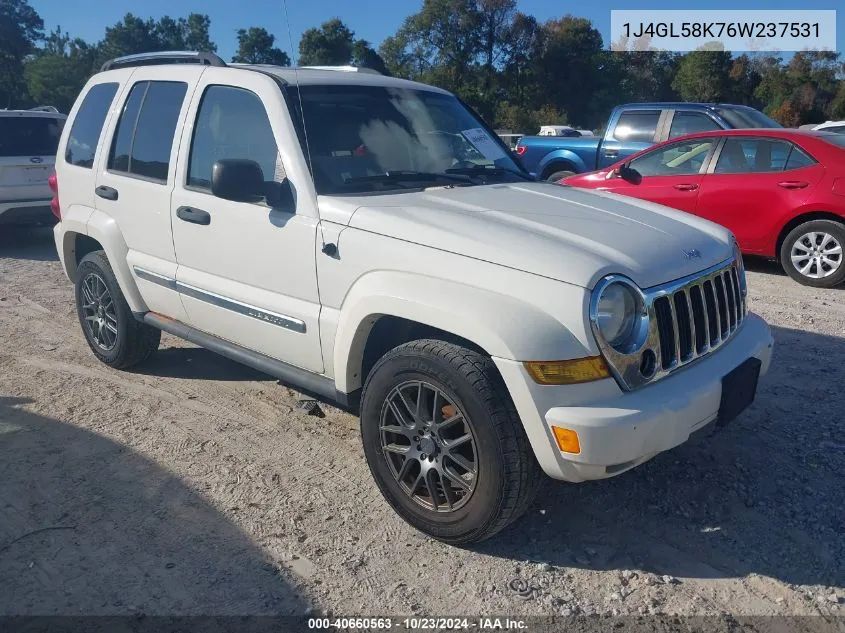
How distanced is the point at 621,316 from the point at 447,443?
85 centimetres

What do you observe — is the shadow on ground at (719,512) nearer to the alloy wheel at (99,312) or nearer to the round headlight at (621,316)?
the round headlight at (621,316)

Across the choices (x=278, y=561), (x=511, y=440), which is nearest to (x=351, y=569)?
(x=278, y=561)

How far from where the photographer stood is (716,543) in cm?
309

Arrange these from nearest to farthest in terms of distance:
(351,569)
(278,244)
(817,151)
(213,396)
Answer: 1. (351,569)
2. (278,244)
3. (213,396)
4. (817,151)

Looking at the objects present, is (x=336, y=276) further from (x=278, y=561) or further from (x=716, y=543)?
(x=716, y=543)

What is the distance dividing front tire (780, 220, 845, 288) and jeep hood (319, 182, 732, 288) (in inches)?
159

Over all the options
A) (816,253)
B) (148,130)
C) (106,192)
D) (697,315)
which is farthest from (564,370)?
(816,253)

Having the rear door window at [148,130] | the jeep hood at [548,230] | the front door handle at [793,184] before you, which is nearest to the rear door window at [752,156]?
the front door handle at [793,184]

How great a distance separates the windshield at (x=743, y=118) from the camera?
9.80 m

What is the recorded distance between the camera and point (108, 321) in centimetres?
511

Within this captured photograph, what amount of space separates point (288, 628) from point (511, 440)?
1.05 metres

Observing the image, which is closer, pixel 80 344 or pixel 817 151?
pixel 80 344

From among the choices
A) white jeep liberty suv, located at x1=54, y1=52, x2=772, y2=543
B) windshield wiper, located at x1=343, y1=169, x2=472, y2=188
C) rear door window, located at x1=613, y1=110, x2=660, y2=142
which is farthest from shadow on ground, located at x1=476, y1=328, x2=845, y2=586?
rear door window, located at x1=613, y1=110, x2=660, y2=142

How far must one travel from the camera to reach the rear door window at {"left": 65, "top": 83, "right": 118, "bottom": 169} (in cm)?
489
